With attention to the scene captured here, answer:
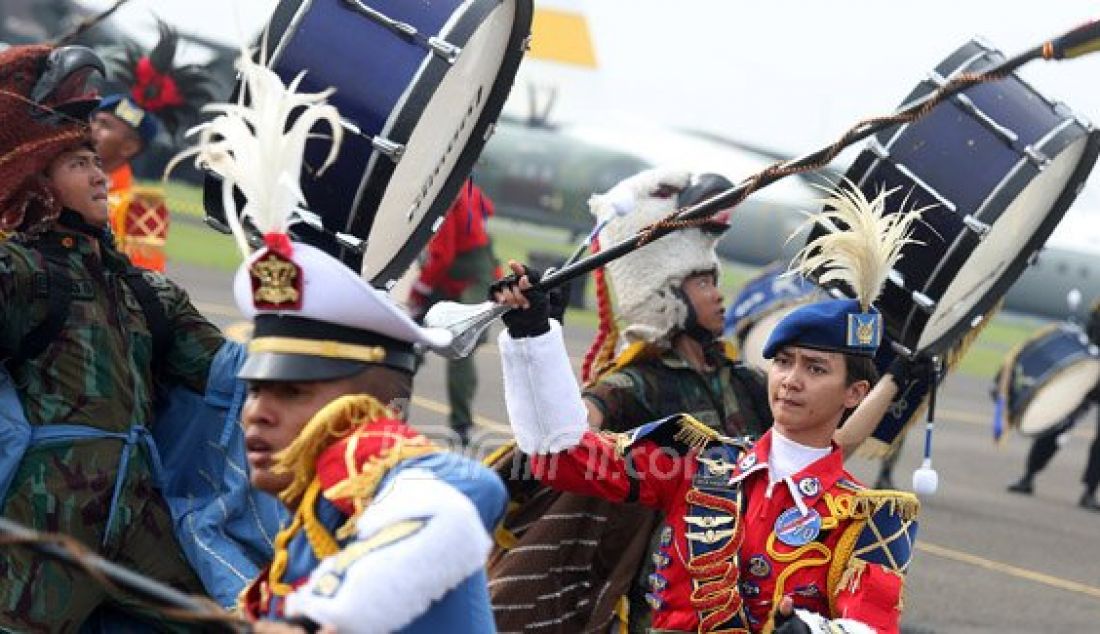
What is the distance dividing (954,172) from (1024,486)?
1038 centimetres

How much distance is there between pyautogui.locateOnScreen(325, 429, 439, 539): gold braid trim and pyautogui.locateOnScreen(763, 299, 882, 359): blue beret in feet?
5.45

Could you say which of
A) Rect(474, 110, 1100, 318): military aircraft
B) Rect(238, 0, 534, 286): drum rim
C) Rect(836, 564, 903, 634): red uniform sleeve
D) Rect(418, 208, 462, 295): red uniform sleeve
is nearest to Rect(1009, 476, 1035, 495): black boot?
Rect(418, 208, 462, 295): red uniform sleeve

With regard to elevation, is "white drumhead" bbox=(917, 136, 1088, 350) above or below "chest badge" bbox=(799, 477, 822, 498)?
above

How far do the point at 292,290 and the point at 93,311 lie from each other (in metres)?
1.81

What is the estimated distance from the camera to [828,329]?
486 cm

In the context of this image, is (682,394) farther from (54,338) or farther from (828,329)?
(54,338)

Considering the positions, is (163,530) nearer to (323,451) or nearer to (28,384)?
(28,384)

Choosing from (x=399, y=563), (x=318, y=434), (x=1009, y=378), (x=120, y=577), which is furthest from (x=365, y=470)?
(x=1009, y=378)

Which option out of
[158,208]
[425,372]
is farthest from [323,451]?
[425,372]

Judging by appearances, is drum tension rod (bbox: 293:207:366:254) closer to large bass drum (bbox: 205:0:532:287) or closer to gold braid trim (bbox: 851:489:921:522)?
large bass drum (bbox: 205:0:532:287)

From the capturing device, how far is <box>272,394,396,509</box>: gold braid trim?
3.40 metres

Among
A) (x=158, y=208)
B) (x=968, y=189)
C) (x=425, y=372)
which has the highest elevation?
(x=968, y=189)

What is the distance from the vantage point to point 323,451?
135 inches

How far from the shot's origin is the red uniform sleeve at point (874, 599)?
14.9ft
